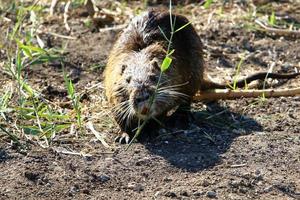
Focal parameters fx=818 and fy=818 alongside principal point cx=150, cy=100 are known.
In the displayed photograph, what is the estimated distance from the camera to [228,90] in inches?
206

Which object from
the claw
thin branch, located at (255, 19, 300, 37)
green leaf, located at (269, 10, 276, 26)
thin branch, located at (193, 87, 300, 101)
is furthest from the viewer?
green leaf, located at (269, 10, 276, 26)

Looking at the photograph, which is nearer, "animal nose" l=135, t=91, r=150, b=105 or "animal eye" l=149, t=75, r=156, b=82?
"animal nose" l=135, t=91, r=150, b=105

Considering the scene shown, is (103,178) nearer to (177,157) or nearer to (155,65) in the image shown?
(177,157)

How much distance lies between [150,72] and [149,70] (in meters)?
0.02

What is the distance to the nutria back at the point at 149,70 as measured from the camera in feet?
14.9

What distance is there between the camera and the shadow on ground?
4.23 m

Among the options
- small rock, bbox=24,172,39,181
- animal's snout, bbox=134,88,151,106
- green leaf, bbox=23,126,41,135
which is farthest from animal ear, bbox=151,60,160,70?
small rock, bbox=24,172,39,181

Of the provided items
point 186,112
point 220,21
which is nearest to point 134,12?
point 220,21

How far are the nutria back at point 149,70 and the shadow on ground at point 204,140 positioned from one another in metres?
0.18

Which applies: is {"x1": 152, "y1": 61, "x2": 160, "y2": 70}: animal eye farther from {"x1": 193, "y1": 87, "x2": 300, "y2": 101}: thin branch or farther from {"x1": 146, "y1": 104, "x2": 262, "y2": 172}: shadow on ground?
{"x1": 193, "y1": 87, "x2": 300, "y2": 101}: thin branch

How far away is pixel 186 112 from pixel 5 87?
1.17 m

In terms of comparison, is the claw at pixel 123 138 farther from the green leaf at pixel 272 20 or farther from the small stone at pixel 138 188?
the green leaf at pixel 272 20

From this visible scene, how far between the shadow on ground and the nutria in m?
0.18

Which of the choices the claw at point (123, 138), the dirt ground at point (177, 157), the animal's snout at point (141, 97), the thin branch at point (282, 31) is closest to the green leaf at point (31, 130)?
the dirt ground at point (177, 157)
